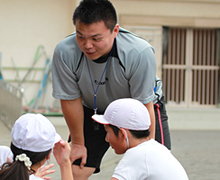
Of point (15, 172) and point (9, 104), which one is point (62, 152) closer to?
point (15, 172)

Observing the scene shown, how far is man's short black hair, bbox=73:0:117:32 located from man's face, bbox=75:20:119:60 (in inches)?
1.0

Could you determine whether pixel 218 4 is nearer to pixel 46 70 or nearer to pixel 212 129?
pixel 212 129

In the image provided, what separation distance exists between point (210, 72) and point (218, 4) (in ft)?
5.14

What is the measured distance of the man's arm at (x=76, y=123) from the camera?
9.84ft

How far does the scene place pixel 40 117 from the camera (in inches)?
84.2

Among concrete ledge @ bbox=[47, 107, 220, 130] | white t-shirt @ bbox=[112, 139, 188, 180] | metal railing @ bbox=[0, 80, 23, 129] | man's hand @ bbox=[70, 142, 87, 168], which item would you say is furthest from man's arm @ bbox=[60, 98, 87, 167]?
concrete ledge @ bbox=[47, 107, 220, 130]

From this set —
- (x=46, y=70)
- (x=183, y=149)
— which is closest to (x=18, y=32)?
(x=46, y=70)

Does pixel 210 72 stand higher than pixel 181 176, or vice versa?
pixel 181 176

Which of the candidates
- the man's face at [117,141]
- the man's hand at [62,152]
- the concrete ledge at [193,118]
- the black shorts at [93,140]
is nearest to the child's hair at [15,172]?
the man's hand at [62,152]

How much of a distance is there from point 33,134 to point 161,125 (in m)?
1.32

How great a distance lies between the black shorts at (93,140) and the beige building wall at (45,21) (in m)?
6.29

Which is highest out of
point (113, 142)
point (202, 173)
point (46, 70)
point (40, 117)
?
point (40, 117)

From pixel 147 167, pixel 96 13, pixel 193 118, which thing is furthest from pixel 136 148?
pixel 193 118

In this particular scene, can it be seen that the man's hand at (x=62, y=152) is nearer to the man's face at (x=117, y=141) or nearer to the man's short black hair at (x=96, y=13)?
the man's face at (x=117, y=141)
